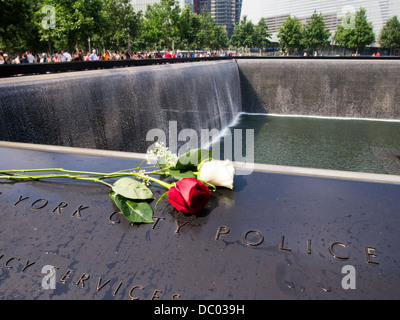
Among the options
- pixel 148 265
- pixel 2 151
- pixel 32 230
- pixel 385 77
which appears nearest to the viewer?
pixel 148 265

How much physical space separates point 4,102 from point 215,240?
12.2 feet

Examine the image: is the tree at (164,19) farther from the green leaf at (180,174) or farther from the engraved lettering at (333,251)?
the engraved lettering at (333,251)

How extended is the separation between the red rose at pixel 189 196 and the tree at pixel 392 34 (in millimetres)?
66218

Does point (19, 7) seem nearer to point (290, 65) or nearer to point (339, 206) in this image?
point (290, 65)

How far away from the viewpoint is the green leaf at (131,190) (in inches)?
48.8

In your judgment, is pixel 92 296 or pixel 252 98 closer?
pixel 92 296

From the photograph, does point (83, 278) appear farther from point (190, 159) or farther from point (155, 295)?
point (190, 159)

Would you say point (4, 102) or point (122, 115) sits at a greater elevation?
point (4, 102)

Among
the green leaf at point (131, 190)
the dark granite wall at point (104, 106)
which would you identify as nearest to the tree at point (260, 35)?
the dark granite wall at point (104, 106)

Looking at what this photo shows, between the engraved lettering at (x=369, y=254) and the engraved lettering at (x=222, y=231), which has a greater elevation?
the engraved lettering at (x=222, y=231)

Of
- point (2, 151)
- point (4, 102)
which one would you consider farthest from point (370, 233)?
point (4, 102)

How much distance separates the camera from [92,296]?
0.91 metres

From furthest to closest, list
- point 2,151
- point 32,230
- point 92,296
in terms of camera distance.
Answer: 1. point 2,151
2. point 32,230
3. point 92,296

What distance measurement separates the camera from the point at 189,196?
113 centimetres
